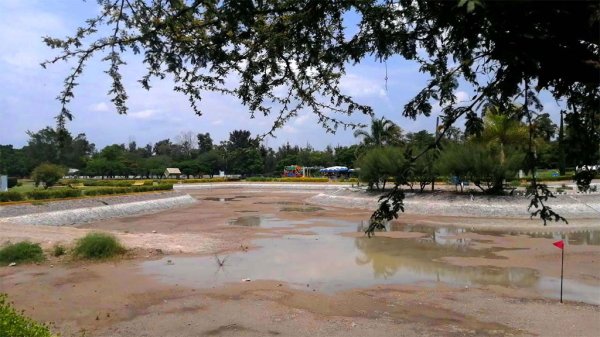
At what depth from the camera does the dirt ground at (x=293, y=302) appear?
9938 mm

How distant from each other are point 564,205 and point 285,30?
31.4 meters

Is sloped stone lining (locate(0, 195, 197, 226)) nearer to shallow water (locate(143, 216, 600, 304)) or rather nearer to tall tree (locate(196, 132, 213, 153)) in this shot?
shallow water (locate(143, 216, 600, 304))

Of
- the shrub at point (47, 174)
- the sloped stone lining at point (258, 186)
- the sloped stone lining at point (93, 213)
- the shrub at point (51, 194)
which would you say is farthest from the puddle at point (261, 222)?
the sloped stone lining at point (258, 186)

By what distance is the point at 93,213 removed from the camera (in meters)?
31.5

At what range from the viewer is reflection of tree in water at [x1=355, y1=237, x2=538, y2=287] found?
14.8 metres

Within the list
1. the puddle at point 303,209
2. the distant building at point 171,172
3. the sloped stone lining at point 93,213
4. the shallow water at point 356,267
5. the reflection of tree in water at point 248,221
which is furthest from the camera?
the distant building at point 171,172

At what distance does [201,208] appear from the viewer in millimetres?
40844

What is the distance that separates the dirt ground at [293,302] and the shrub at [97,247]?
1.83 ft

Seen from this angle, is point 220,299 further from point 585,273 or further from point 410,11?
point 585,273

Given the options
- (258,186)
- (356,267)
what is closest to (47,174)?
(258,186)

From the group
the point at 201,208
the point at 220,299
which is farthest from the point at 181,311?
Result: the point at 201,208

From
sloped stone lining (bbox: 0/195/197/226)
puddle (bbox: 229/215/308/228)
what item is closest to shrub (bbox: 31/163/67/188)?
sloped stone lining (bbox: 0/195/197/226)

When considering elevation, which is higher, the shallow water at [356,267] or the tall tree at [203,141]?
the tall tree at [203,141]

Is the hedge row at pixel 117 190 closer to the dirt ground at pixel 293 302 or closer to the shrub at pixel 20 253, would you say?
the dirt ground at pixel 293 302
